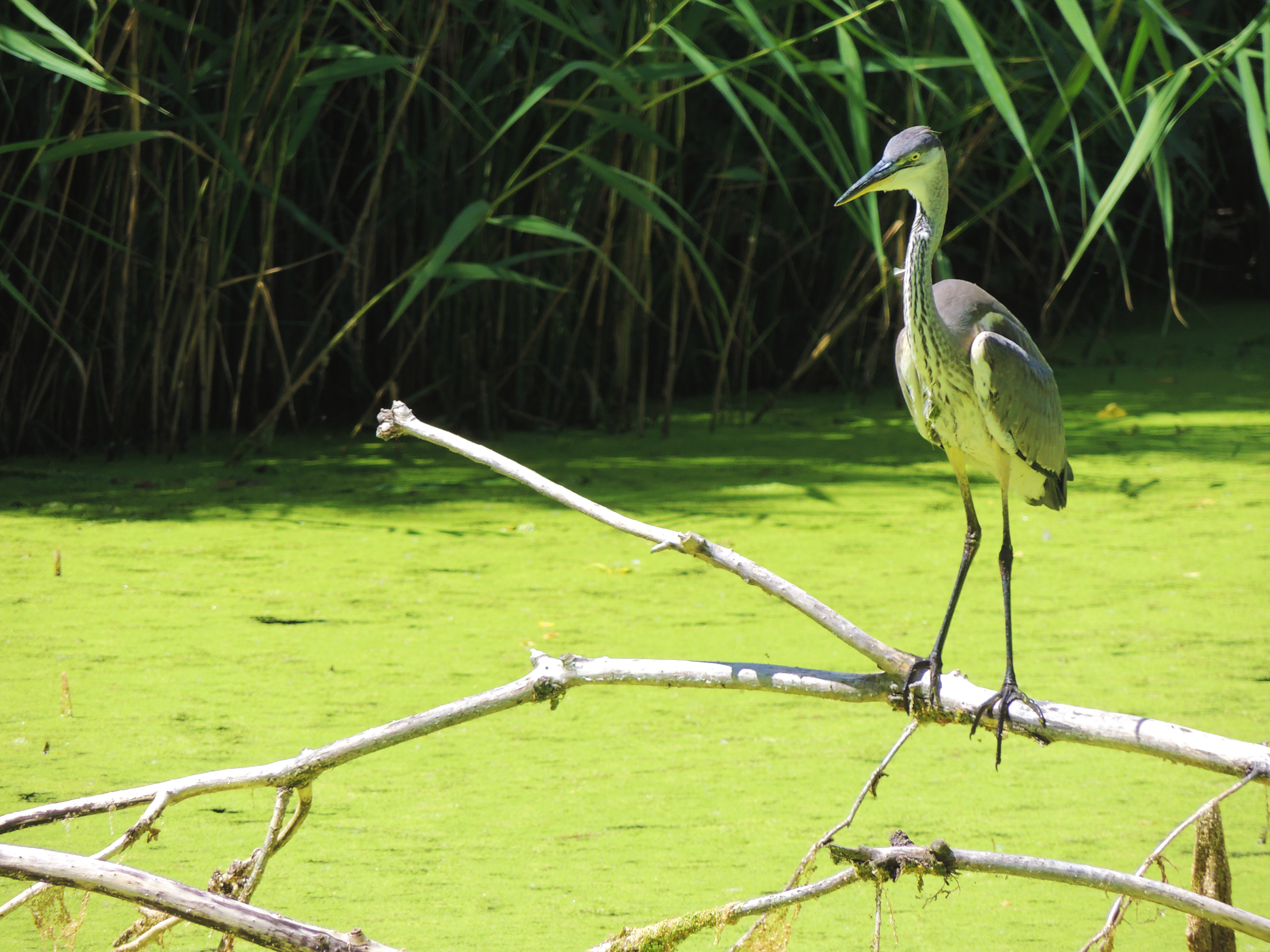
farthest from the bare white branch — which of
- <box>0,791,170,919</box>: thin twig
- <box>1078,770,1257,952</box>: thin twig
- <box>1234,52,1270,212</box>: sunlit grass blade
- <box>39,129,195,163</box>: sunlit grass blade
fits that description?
<box>39,129,195,163</box>: sunlit grass blade

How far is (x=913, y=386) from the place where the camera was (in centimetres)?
182

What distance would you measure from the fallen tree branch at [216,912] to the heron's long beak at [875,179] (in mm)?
1049

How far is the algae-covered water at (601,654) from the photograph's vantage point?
1598 mm

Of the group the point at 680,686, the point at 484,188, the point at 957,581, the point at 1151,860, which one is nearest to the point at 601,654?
the point at 957,581

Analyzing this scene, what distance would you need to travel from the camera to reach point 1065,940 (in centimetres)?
148

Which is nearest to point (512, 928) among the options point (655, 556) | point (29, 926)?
Answer: point (29, 926)

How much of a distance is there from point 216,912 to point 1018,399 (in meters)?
1.22

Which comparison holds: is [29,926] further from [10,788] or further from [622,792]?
[622,792]

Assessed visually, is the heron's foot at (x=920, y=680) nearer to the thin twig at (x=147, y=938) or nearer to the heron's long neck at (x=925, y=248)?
the heron's long neck at (x=925, y=248)

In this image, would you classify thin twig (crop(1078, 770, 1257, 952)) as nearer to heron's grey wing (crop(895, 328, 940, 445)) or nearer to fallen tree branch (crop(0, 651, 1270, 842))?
fallen tree branch (crop(0, 651, 1270, 842))

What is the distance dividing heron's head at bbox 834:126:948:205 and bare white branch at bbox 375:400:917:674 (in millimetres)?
546

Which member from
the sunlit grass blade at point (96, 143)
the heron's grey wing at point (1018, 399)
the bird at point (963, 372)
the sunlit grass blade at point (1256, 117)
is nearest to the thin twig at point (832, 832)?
the bird at point (963, 372)

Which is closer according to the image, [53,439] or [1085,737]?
[1085,737]

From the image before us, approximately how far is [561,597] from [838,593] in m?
0.58
